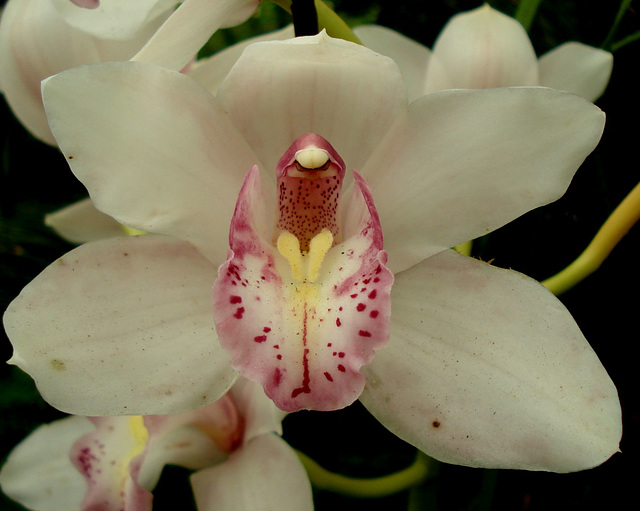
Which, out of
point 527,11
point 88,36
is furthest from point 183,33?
point 527,11

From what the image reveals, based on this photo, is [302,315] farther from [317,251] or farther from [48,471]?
[48,471]

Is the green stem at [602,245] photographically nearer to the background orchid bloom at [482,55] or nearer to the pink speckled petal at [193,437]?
the background orchid bloom at [482,55]

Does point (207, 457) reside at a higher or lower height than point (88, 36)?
lower

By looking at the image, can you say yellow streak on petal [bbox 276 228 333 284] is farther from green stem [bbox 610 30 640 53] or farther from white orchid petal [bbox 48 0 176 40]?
green stem [bbox 610 30 640 53]

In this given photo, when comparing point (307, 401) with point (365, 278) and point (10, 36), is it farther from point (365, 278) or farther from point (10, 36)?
point (10, 36)

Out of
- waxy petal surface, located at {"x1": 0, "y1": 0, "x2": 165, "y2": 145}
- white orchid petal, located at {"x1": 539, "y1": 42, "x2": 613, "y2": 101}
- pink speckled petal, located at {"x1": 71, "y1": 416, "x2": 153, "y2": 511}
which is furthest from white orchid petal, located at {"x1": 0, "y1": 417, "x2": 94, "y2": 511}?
white orchid petal, located at {"x1": 539, "y1": 42, "x2": 613, "y2": 101}
